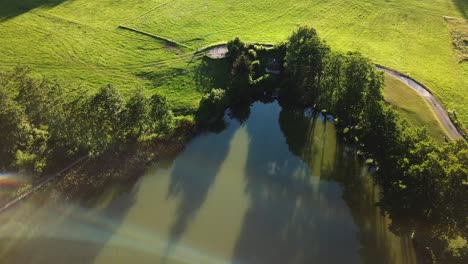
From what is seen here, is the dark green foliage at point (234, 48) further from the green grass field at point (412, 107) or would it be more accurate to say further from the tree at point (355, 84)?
the green grass field at point (412, 107)

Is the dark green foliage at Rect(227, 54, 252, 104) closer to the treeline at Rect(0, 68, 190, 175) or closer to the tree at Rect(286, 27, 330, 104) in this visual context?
the tree at Rect(286, 27, 330, 104)

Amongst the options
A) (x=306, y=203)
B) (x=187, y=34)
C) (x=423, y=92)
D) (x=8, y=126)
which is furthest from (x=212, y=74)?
(x=423, y=92)

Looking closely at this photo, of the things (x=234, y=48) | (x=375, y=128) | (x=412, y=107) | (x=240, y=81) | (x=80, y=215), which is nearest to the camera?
(x=80, y=215)

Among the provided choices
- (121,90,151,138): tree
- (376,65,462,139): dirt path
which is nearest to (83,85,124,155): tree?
(121,90,151,138): tree

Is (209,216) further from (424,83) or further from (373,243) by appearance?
(424,83)

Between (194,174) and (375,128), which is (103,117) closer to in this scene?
(194,174)

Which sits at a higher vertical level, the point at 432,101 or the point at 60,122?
the point at 60,122
